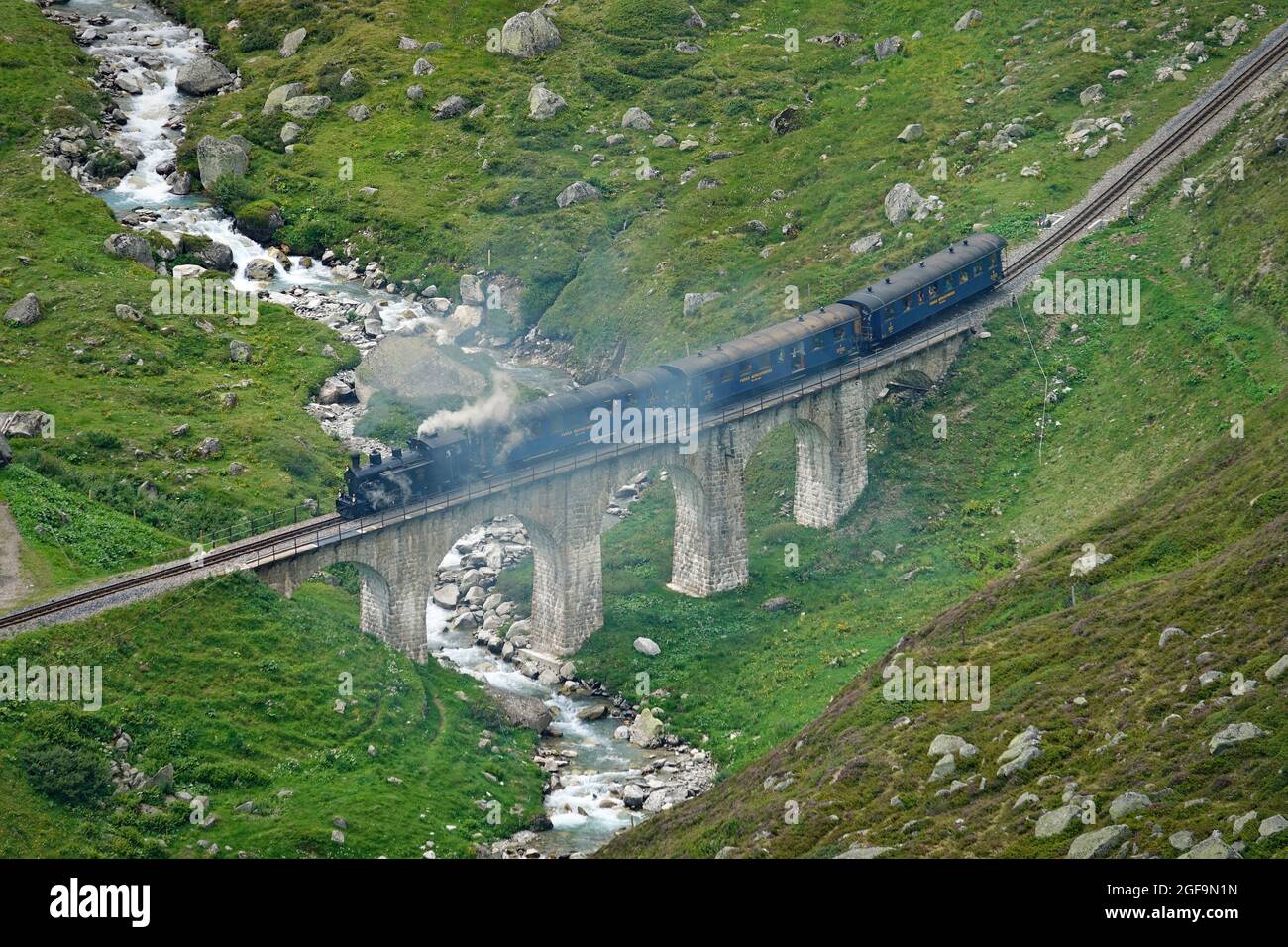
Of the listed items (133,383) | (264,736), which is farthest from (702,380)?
(133,383)

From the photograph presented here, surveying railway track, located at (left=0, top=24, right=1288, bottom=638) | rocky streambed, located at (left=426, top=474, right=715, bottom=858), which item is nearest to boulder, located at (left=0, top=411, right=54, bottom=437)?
railway track, located at (left=0, top=24, right=1288, bottom=638)

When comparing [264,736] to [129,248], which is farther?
[129,248]

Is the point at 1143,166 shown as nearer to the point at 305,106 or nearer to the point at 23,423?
the point at 305,106

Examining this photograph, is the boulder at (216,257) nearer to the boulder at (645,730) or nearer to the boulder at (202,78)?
the boulder at (202,78)

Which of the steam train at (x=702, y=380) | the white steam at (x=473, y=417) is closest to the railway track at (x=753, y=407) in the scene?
the steam train at (x=702, y=380)

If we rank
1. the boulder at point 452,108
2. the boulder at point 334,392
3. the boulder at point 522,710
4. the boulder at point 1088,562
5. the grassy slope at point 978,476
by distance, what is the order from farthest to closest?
the boulder at point 452,108 < the boulder at point 334,392 < the grassy slope at point 978,476 < the boulder at point 522,710 < the boulder at point 1088,562

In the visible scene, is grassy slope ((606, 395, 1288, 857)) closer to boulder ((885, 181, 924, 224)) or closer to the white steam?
the white steam

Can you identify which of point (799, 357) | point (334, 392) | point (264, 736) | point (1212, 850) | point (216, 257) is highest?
point (216, 257)
